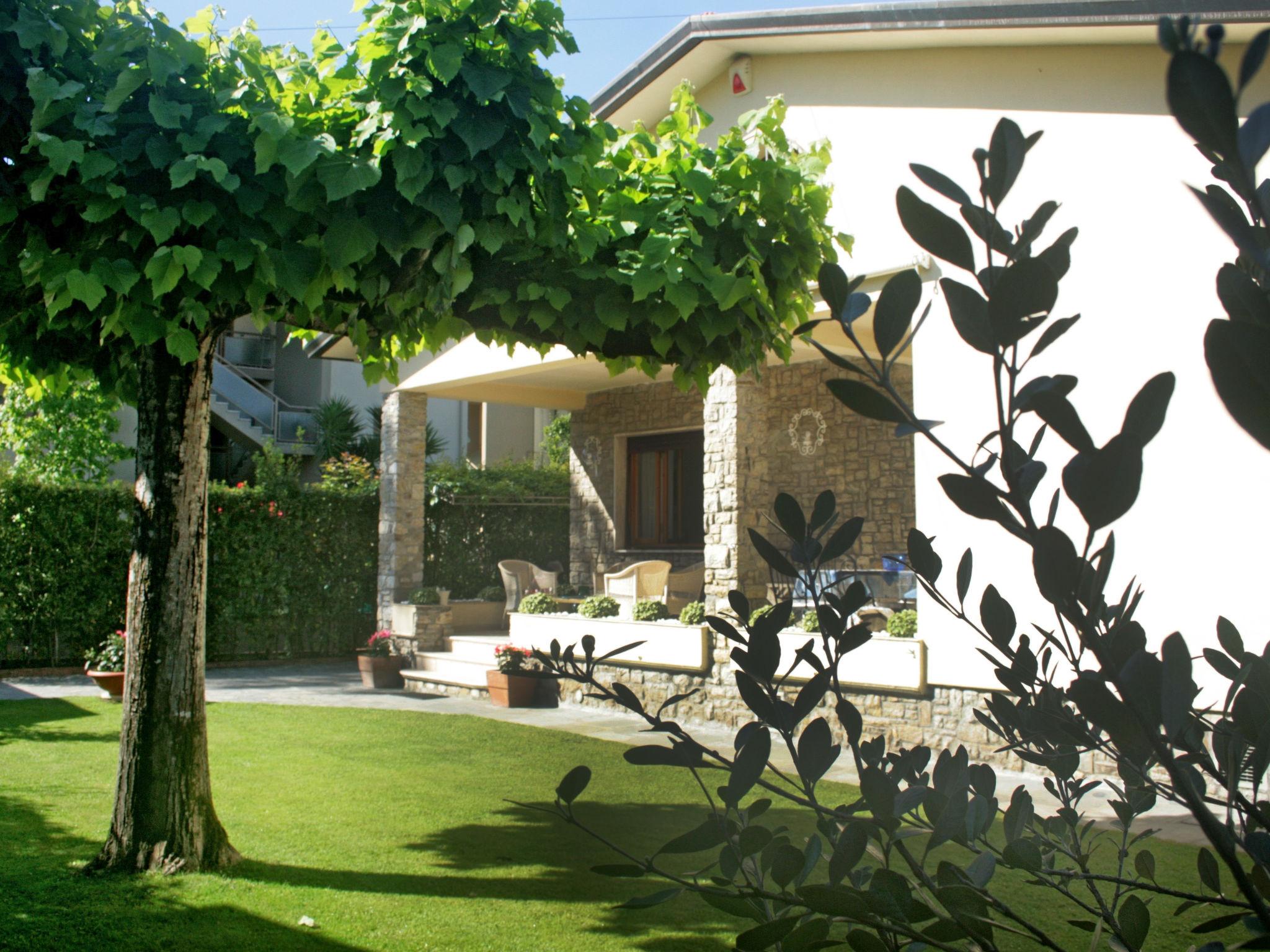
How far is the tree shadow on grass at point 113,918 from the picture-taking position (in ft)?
12.5

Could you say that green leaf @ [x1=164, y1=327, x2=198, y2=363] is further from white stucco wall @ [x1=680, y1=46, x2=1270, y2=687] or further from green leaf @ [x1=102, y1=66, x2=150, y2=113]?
white stucco wall @ [x1=680, y1=46, x2=1270, y2=687]

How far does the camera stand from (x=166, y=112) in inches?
138

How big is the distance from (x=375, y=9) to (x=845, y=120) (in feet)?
17.9

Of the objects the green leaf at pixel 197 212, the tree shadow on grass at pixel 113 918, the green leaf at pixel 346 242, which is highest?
the green leaf at pixel 197 212

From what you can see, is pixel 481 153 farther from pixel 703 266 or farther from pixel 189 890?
pixel 189 890

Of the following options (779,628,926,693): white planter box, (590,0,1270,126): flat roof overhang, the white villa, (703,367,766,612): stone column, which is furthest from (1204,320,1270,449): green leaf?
(703,367,766,612): stone column

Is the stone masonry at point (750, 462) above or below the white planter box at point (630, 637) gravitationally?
above

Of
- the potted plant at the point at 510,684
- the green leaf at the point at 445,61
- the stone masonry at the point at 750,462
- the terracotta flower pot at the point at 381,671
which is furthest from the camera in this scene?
the terracotta flower pot at the point at 381,671

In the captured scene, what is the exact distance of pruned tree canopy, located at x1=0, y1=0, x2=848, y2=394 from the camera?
355 cm

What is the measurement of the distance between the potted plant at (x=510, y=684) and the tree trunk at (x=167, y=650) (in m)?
5.42

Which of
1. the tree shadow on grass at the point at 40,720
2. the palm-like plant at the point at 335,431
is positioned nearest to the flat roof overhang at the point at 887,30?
the tree shadow on grass at the point at 40,720

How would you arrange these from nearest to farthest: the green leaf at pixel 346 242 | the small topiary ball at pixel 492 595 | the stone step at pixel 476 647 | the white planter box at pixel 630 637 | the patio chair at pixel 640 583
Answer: the green leaf at pixel 346 242
the white planter box at pixel 630 637
the patio chair at pixel 640 583
the stone step at pixel 476 647
the small topiary ball at pixel 492 595

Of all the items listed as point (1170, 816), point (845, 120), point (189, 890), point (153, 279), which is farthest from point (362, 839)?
point (845, 120)

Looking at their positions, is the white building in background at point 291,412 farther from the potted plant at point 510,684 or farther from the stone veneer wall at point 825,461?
the potted plant at point 510,684
